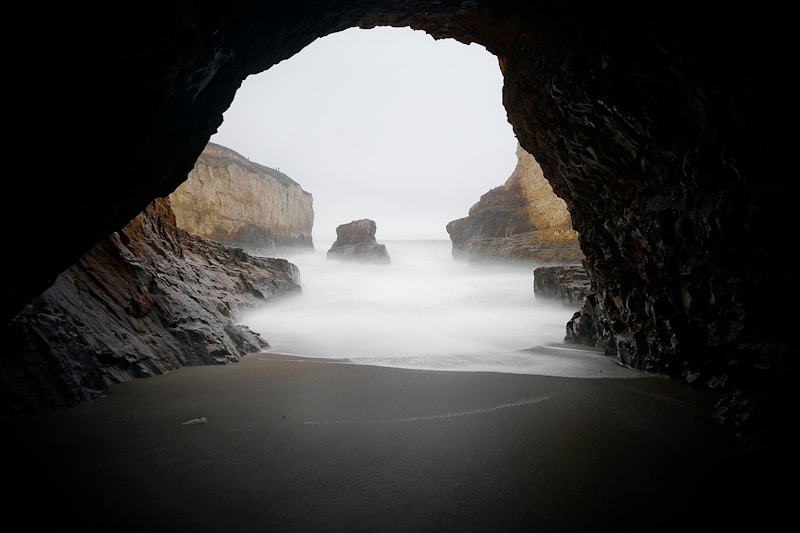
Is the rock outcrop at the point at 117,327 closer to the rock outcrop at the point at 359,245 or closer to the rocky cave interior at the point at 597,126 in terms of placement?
the rocky cave interior at the point at 597,126

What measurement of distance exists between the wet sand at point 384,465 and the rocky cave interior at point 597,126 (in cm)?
103

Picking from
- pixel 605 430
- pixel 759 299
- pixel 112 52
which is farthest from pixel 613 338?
pixel 112 52

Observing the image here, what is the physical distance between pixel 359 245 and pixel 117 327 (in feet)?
95.4

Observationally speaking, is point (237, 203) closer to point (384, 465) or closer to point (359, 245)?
point (359, 245)

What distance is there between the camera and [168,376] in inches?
181

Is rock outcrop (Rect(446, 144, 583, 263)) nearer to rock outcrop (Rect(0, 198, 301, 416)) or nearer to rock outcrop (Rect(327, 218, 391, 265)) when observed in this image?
rock outcrop (Rect(327, 218, 391, 265))

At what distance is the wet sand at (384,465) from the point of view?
1906mm

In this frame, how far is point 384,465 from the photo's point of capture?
2439 millimetres

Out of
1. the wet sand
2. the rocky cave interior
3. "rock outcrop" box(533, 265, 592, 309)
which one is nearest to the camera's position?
the wet sand

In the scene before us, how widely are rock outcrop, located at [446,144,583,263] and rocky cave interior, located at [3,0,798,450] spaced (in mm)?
17860

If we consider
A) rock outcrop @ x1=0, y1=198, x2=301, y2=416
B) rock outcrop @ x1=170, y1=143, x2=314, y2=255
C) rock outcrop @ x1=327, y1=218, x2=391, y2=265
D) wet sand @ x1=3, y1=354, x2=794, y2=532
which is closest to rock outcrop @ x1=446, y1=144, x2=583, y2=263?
rock outcrop @ x1=327, y1=218, x2=391, y2=265

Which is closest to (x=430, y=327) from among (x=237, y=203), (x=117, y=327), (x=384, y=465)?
(x=117, y=327)

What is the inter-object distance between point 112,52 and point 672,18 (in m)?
4.06

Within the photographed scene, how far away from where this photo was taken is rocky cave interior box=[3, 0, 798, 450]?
2.07m
